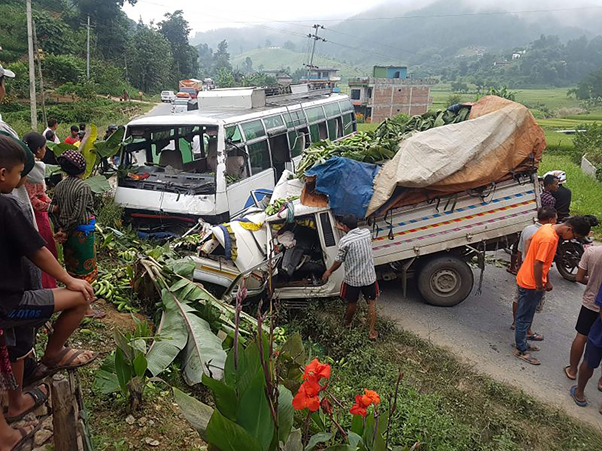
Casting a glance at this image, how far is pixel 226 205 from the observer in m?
7.17

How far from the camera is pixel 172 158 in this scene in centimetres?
837

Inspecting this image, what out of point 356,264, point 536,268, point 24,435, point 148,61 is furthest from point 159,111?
point 24,435

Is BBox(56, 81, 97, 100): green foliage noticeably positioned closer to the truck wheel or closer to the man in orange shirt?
the truck wheel

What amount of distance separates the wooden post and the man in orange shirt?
442cm

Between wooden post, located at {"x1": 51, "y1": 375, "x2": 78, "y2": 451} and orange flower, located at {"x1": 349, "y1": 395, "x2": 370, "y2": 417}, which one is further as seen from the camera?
wooden post, located at {"x1": 51, "y1": 375, "x2": 78, "y2": 451}

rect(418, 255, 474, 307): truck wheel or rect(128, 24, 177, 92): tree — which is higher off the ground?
rect(128, 24, 177, 92): tree

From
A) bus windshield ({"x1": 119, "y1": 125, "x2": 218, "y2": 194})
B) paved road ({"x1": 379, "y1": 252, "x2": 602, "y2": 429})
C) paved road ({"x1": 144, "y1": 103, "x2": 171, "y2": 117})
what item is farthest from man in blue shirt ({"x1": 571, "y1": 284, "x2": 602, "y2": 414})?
paved road ({"x1": 144, "y1": 103, "x2": 171, "y2": 117})

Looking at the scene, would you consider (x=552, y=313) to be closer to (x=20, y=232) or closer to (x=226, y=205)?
(x=226, y=205)

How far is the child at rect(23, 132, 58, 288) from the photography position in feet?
12.1

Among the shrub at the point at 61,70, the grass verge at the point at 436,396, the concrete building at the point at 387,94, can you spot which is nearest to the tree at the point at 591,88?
the concrete building at the point at 387,94

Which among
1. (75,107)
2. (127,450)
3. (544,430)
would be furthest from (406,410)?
(75,107)

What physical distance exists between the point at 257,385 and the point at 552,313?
18.7 feet

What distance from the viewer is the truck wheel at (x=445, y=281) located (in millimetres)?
6258

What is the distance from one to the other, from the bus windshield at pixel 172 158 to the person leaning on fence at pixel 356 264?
2.75 metres
